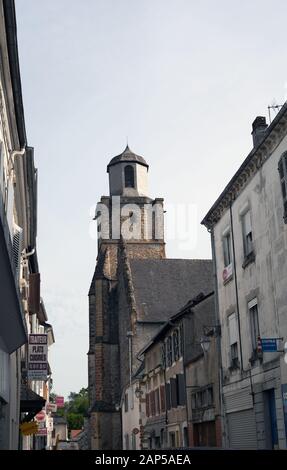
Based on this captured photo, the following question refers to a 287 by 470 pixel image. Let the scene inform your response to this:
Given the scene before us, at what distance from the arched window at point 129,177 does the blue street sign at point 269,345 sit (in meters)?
49.8

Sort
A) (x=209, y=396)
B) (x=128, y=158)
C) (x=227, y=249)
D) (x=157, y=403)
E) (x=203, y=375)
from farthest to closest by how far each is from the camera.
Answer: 1. (x=128, y=158)
2. (x=157, y=403)
3. (x=203, y=375)
4. (x=209, y=396)
5. (x=227, y=249)

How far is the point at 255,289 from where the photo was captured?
18203mm

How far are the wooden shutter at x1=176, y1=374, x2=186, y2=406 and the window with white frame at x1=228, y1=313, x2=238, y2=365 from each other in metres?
7.25

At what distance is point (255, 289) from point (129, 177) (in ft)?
157

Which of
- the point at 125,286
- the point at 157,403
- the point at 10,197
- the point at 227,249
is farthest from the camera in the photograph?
the point at 125,286

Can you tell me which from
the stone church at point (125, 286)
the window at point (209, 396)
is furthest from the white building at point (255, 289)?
the stone church at point (125, 286)

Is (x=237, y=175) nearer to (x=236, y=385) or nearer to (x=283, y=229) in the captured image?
(x=283, y=229)

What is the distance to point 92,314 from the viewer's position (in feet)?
198

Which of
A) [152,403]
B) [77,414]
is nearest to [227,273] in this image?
[152,403]

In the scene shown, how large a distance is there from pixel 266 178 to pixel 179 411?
47.1 ft

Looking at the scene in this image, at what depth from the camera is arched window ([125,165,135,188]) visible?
65.0 meters

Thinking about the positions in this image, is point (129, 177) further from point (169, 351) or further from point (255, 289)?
point (255, 289)

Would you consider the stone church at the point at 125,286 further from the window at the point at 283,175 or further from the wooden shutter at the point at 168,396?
the window at the point at 283,175

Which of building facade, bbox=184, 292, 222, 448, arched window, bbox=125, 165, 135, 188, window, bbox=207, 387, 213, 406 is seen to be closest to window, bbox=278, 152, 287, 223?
building facade, bbox=184, 292, 222, 448
